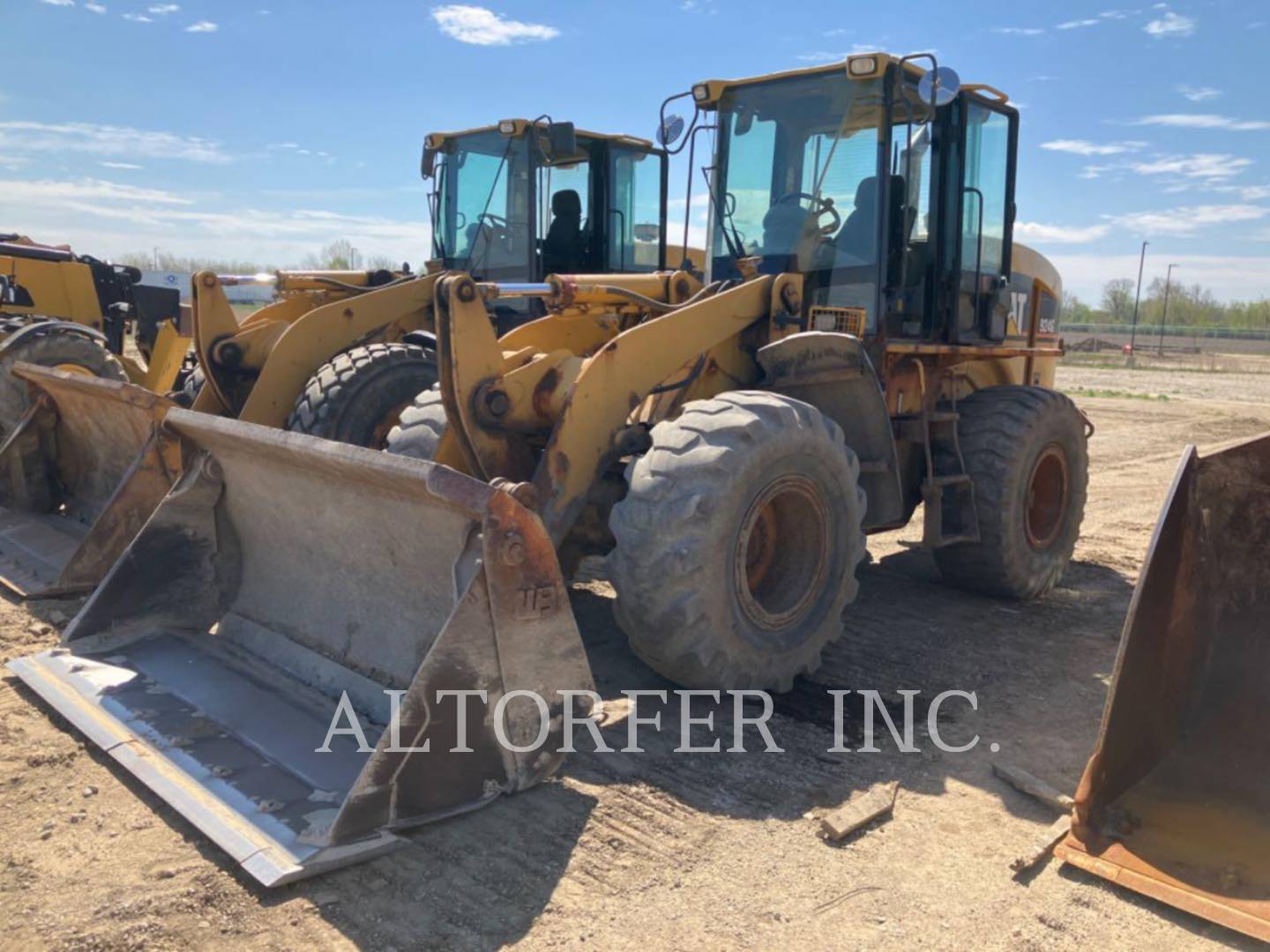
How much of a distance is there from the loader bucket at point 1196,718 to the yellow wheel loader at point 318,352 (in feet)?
13.5

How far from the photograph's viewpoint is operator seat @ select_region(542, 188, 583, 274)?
8.39 metres

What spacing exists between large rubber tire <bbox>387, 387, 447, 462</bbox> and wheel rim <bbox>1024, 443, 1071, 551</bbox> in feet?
13.0

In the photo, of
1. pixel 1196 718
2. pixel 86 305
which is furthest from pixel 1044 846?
pixel 86 305

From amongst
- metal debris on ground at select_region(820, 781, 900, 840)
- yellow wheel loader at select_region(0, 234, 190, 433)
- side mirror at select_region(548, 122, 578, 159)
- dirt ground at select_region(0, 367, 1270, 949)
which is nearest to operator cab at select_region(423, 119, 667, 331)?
side mirror at select_region(548, 122, 578, 159)

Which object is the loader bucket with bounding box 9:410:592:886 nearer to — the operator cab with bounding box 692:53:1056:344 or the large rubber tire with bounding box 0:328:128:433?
the operator cab with bounding box 692:53:1056:344

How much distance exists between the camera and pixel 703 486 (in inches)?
159

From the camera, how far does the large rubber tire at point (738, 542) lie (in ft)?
13.1

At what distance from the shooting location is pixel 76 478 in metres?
6.50

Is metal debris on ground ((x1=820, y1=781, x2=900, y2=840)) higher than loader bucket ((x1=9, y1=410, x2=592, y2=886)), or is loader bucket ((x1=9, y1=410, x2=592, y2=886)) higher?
loader bucket ((x1=9, y1=410, x2=592, y2=886))

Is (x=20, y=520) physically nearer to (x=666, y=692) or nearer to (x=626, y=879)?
(x=666, y=692)

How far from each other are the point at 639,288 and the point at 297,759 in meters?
3.23

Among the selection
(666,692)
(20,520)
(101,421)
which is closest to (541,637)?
(666,692)

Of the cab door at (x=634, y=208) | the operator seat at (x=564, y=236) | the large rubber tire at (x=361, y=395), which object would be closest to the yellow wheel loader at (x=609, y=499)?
the large rubber tire at (x=361, y=395)

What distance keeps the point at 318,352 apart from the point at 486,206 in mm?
2610
